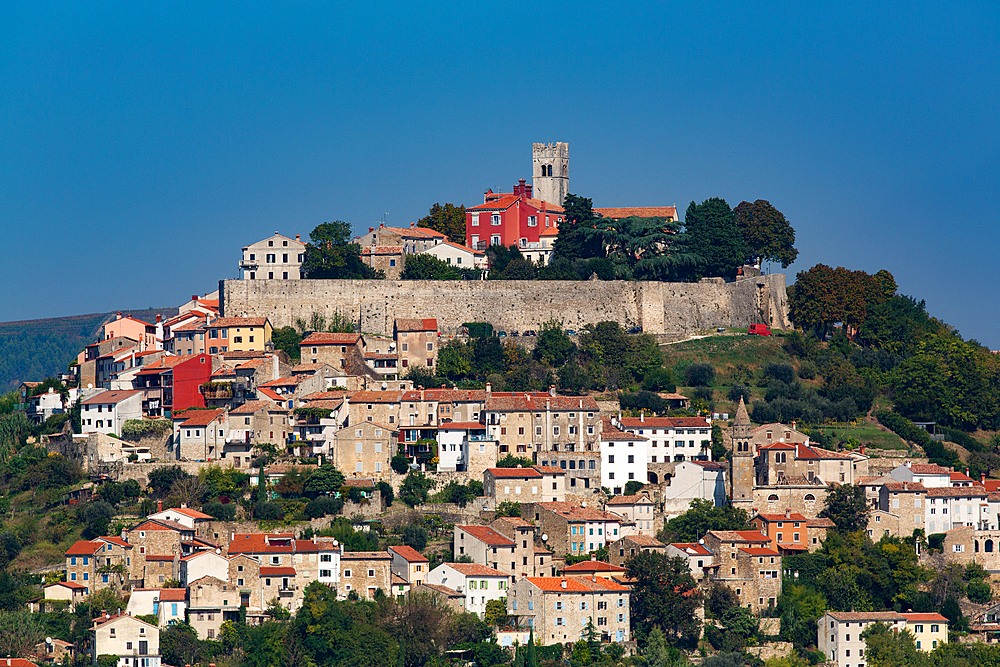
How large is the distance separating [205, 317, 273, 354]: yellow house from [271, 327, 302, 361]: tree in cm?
88

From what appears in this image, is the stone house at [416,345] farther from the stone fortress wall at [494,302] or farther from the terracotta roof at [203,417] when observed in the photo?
the terracotta roof at [203,417]

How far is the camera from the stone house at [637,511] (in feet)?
195

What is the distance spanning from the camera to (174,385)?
6588cm

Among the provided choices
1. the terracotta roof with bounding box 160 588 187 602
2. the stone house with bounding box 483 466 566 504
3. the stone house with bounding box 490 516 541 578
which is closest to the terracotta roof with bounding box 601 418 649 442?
the stone house with bounding box 483 466 566 504

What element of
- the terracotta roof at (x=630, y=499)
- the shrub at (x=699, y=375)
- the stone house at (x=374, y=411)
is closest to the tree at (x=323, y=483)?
the stone house at (x=374, y=411)

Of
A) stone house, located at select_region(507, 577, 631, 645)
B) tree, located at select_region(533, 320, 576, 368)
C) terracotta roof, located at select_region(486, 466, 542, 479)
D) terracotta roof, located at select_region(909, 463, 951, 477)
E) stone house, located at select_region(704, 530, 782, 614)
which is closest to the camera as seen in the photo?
stone house, located at select_region(507, 577, 631, 645)

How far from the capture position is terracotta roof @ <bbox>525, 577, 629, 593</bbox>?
174ft

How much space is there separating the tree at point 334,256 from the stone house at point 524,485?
1874 cm

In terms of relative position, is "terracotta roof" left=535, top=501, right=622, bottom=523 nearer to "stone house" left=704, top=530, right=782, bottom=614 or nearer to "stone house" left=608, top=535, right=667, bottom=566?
"stone house" left=608, top=535, right=667, bottom=566

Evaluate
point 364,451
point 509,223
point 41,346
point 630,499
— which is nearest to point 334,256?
point 509,223

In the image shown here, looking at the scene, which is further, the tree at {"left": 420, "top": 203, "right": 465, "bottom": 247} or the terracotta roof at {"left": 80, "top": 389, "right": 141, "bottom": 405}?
the tree at {"left": 420, "top": 203, "right": 465, "bottom": 247}

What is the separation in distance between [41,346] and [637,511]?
478ft

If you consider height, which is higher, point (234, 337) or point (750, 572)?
point (234, 337)

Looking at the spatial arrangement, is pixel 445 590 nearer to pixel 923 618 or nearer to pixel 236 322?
pixel 923 618
